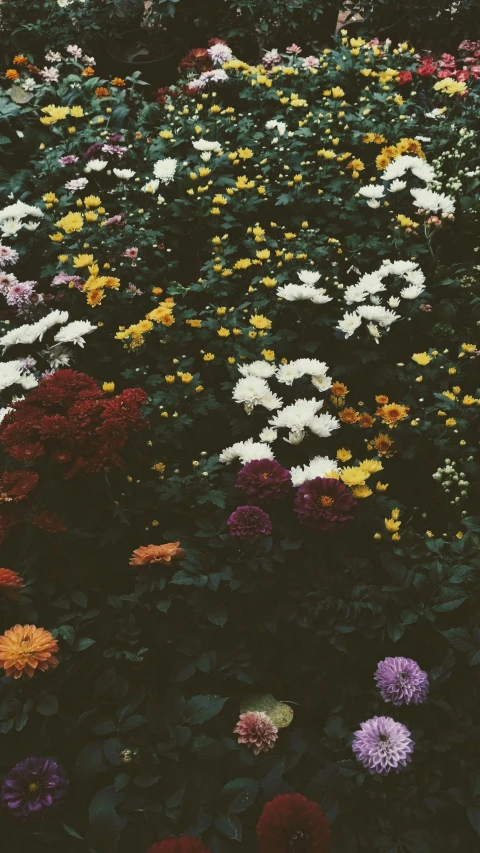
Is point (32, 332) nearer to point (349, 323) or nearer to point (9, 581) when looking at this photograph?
point (9, 581)

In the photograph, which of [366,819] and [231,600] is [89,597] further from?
[366,819]

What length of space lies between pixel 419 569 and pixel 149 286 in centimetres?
169

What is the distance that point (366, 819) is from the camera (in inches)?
58.7

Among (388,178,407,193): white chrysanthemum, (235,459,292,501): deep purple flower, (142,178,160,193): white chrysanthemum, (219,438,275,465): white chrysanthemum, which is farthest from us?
(142,178,160,193): white chrysanthemum

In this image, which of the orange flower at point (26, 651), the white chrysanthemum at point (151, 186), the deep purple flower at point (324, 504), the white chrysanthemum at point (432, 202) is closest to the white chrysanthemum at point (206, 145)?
the white chrysanthemum at point (151, 186)

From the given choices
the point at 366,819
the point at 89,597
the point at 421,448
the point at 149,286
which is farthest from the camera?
the point at 149,286

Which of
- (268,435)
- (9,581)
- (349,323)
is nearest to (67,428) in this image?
(9,581)

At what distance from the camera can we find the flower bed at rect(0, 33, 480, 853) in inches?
58.8

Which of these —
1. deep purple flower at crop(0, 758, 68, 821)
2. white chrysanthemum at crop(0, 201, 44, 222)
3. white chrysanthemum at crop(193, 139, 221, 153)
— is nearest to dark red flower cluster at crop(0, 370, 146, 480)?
deep purple flower at crop(0, 758, 68, 821)

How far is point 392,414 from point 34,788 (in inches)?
59.4

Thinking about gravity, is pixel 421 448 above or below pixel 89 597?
above

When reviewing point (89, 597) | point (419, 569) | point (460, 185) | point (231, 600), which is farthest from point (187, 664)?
point (460, 185)

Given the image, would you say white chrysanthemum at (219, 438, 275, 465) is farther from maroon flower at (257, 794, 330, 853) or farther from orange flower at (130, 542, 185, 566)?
maroon flower at (257, 794, 330, 853)

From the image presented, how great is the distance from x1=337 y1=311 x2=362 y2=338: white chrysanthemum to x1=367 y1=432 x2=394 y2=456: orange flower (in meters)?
0.44
